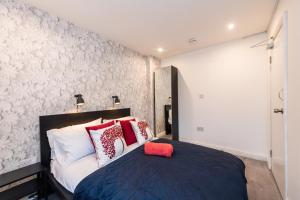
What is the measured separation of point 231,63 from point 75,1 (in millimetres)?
2993

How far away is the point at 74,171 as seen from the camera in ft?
4.99

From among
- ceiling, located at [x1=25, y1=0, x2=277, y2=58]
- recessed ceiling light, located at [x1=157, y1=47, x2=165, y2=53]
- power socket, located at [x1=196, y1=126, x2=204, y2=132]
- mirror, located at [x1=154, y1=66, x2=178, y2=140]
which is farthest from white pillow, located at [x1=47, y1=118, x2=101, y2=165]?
power socket, located at [x1=196, y1=126, x2=204, y2=132]

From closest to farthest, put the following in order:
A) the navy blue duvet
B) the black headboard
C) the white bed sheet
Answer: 1. the navy blue duvet
2. the white bed sheet
3. the black headboard

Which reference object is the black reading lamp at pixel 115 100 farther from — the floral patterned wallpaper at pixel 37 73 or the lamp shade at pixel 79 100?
the lamp shade at pixel 79 100

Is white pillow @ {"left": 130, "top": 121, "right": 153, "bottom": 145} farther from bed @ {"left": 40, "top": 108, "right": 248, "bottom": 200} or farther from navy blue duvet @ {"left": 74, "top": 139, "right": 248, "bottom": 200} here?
navy blue duvet @ {"left": 74, "top": 139, "right": 248, "bottom": 200}

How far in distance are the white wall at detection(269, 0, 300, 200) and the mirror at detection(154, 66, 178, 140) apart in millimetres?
2363

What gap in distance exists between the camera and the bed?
43.7 inches

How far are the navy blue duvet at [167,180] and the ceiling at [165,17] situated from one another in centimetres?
191

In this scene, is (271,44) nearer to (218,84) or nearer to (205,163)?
(218,84)

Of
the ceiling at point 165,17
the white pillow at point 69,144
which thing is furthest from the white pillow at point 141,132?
the ceiling at point 165,17

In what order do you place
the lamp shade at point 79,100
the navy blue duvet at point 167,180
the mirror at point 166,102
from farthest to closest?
the mirror at point 166,102 < the lamp shade at point 79,100 < the navy blue duvet at point 167,180

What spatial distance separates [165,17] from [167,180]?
2.12 m

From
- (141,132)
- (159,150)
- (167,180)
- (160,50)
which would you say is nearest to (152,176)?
(167,180)

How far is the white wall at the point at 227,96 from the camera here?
111 inches
